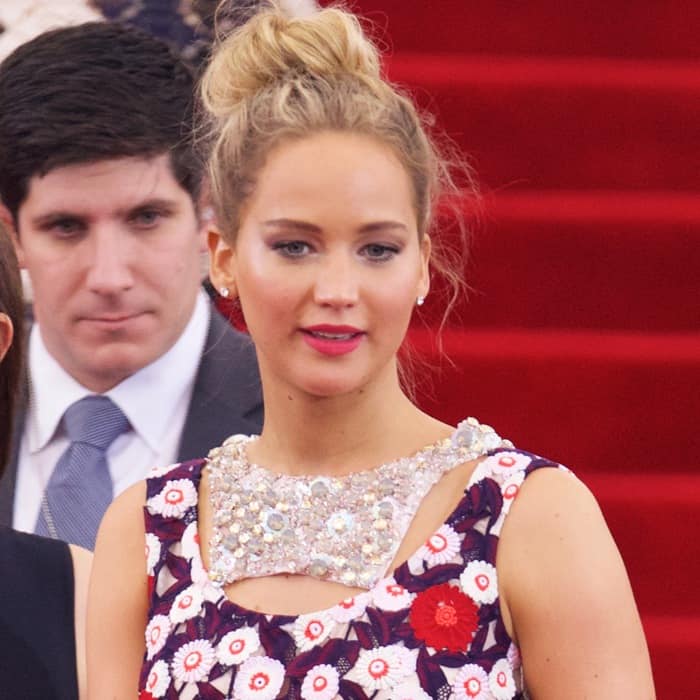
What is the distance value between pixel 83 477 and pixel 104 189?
0.38 m

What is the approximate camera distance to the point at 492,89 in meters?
3.13

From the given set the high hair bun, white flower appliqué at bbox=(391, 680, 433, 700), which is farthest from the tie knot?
white flower appliqué at bbox=(391, 680, 433, 700)

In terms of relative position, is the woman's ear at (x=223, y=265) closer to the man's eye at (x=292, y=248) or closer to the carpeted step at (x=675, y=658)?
the man's eye at (x=292, y=248)

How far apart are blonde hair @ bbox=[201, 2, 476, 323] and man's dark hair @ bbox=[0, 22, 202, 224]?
1.69ft

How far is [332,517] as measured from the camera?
155 cm

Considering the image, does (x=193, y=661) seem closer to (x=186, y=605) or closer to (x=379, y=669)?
(x=186, y=605)

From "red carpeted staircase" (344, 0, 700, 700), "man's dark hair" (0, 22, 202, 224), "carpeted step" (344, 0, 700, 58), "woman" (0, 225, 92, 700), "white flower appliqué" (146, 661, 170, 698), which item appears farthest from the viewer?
"carpeted step" (344, 0, 700, 58)

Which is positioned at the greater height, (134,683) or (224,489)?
(224,489)

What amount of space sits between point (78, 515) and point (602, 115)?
135 cm

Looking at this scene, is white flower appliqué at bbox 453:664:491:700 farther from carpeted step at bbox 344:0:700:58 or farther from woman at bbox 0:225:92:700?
carpeted step at bbox 344:0:700:58

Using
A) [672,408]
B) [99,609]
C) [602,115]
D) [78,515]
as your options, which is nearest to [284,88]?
[99,609]

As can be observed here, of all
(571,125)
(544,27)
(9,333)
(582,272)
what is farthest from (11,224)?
(544,27)

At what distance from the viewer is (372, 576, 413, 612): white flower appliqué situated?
4.82 feet

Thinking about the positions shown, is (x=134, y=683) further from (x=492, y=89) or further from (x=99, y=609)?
(x=492, y=89)
